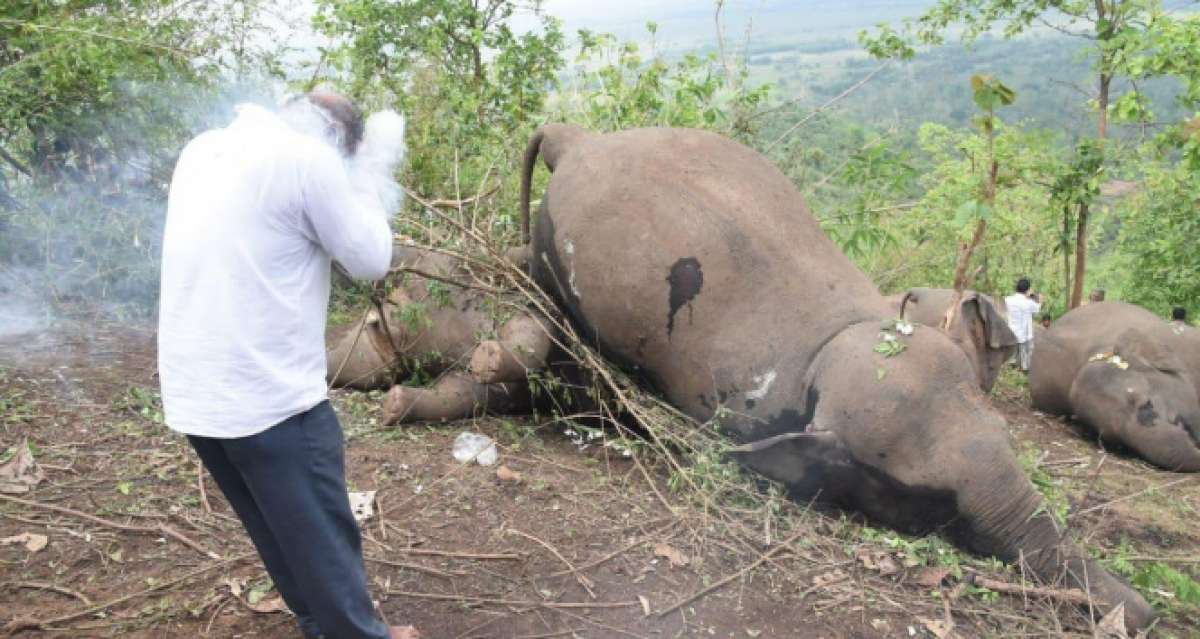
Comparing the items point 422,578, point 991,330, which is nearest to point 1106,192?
point 991,330

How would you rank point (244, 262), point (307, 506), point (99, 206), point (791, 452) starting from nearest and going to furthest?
1. point (244, 262)
2. point (307, 506)
3. point (791, 452)
4. point (99, 206)

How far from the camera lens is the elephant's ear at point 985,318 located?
4.96m

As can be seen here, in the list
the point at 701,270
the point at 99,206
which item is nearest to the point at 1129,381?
the point at 701,270

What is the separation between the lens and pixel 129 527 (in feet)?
12.8

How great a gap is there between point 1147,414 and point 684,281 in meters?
5.53

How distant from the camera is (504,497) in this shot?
448 cm

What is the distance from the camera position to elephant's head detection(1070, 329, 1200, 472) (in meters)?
8.12

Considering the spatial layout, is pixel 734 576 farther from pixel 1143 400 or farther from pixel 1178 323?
pixel 1178 323

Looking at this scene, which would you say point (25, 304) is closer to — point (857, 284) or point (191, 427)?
point (191, 427)

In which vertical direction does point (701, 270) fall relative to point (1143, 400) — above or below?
above

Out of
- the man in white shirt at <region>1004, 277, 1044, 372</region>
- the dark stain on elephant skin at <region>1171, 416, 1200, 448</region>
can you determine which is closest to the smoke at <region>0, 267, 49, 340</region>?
the man in white shirt at <region>1004, 277, 1044, 372</region>

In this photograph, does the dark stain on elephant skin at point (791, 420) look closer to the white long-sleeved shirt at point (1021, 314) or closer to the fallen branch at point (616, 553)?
the fallen branch at point (616, 553)

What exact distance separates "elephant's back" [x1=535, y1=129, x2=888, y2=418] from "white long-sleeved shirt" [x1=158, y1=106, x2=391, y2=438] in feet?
7.85

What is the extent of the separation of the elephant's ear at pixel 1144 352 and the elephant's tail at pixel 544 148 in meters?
5.62
